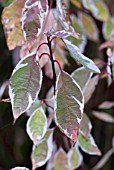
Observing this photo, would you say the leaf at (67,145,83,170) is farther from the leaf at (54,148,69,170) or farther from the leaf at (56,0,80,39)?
the leaf at (56,0,80,39)

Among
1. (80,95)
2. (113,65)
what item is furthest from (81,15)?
(80,95)

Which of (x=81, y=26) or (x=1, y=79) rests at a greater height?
(x=81, y=26)

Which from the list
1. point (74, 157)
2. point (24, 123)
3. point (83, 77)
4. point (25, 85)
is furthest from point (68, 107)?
point (24, 123)

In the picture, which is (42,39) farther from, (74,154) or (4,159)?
(4,159)

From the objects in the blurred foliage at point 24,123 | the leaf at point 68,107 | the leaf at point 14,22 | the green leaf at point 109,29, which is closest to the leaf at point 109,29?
the green leaf at point 109,29

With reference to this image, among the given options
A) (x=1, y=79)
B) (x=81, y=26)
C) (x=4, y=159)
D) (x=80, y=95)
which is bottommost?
(x=4, y=159)

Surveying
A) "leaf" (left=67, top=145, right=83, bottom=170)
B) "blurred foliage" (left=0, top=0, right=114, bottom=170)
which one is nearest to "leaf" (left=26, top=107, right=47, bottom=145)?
"leaf" (left=67, top=145, right=83, bottom=170)
